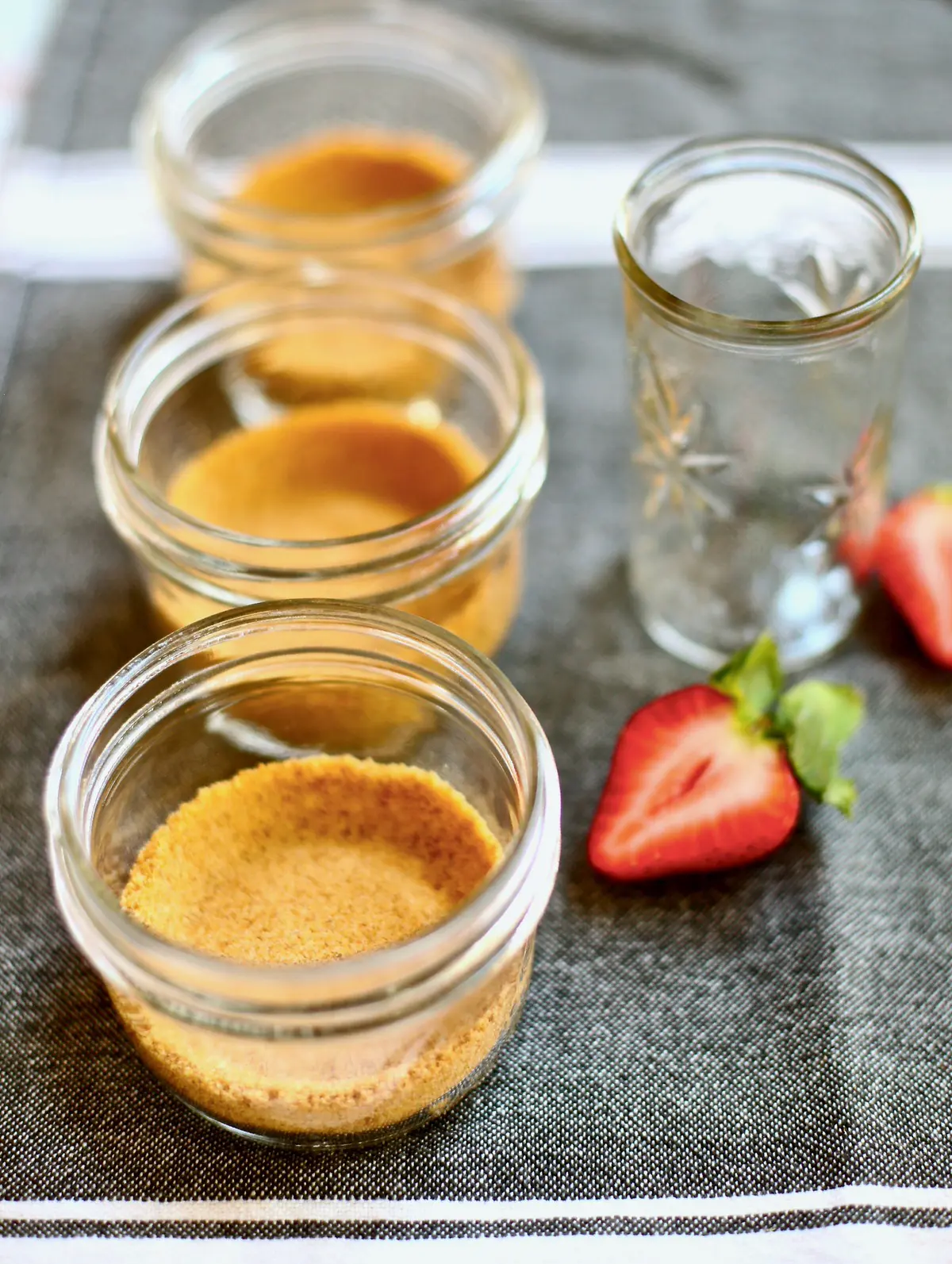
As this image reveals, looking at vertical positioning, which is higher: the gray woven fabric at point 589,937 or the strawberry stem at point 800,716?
the strawberry stem at point 800,716

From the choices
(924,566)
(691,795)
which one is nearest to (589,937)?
(691,795)

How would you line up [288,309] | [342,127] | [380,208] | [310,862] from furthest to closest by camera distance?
[342,127] < [380,208] < [288,309] < [310,862]

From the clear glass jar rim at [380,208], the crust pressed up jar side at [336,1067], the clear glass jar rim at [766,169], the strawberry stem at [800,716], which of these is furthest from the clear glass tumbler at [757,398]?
the crust pressed up jar side at [336,1067]

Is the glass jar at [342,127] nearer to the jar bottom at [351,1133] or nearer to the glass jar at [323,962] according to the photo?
the glass jar at [323,962]

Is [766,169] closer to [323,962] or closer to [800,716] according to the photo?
[800,716]

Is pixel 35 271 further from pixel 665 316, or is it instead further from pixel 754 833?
pixel 754 833

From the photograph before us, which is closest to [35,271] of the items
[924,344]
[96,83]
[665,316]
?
[96,83]

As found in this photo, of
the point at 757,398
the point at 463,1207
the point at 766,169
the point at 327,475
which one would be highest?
the point at 766,169

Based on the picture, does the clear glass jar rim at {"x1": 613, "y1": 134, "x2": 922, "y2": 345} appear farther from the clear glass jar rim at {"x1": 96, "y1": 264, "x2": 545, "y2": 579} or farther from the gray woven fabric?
the gray woven fabric
